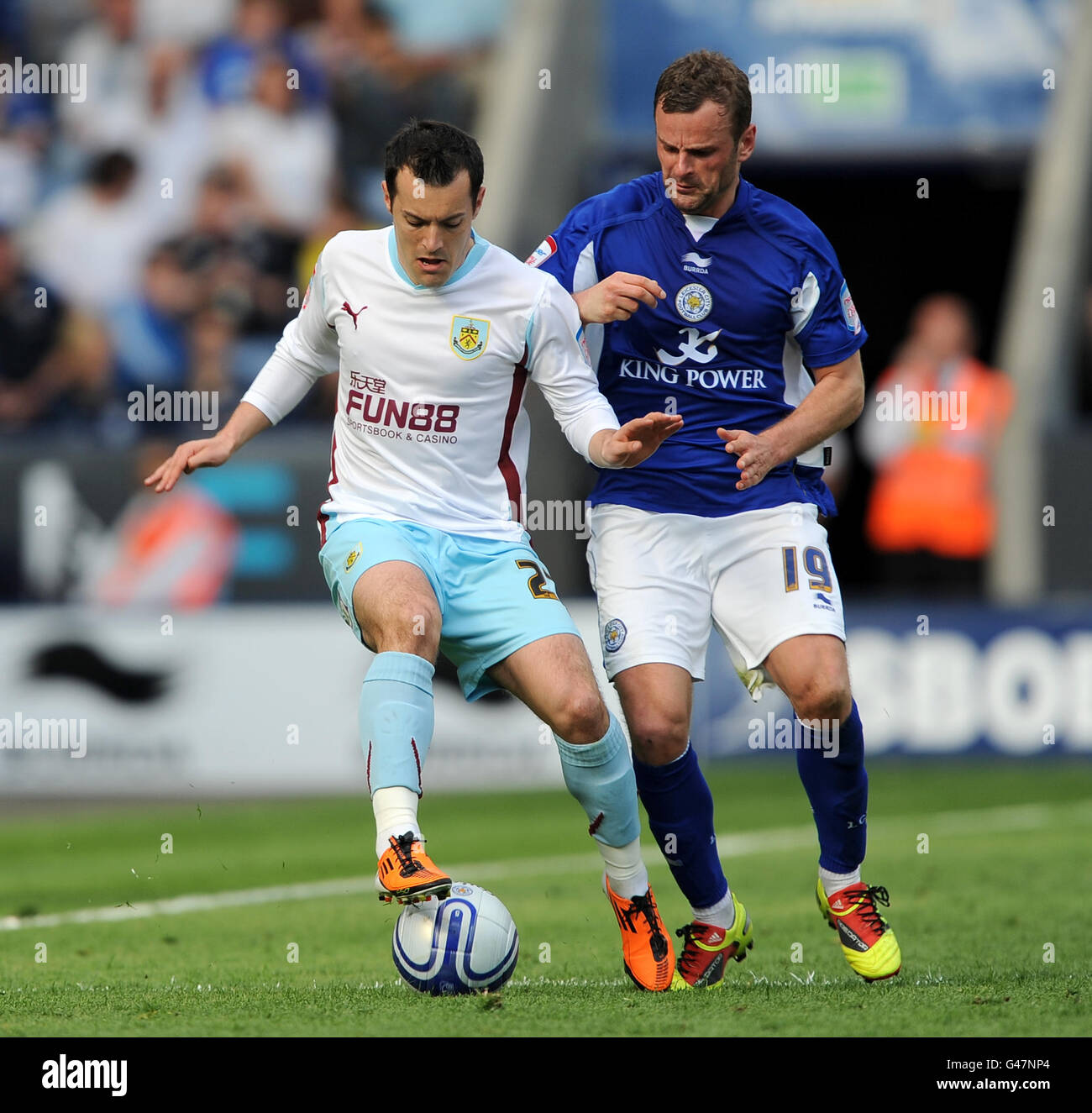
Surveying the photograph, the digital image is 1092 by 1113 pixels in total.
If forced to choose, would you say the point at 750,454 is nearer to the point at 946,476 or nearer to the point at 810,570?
the point at 810,570

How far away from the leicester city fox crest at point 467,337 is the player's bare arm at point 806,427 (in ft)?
2.44

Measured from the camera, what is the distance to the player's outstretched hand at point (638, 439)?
5.09 m

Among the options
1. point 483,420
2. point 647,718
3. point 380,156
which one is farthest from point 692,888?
point 380,156

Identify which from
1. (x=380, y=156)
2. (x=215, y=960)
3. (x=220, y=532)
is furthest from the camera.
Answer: (x=380, y=156)

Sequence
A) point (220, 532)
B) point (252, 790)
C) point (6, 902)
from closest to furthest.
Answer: point (6, 902), point (252, 790), point (220, 532)

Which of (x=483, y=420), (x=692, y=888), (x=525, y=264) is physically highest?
(x=525, y=264)

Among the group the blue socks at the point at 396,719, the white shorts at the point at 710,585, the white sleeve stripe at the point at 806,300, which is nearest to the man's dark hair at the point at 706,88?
the white sleeve stripe at the point at 806,300

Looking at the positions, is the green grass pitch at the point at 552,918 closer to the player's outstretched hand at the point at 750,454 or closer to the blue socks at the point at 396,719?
the blue socks at the point at 396,719

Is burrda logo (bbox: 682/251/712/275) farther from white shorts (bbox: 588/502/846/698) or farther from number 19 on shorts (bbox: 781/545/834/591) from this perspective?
number 19 on shorts (bbox: 781/545/834/591)

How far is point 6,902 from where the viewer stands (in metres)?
8.05

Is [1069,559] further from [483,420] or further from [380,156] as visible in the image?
[483,420]

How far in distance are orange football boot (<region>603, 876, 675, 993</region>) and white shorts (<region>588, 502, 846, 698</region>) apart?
71 centimetres

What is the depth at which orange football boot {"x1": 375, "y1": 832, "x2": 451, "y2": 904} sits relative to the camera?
15.3 ft
